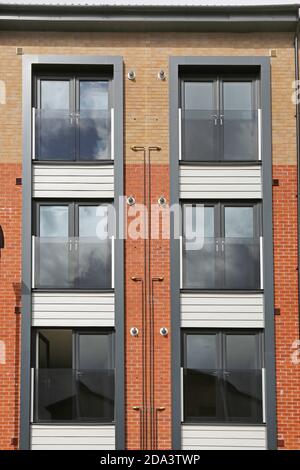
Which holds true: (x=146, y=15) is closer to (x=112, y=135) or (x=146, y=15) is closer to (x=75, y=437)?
(x=112, y=135)

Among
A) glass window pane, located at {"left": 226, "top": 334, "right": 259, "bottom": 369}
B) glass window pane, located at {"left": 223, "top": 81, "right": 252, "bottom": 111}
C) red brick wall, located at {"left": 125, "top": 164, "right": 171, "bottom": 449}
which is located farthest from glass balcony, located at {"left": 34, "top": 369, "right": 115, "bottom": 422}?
glass window pane, located at {"left": 223, "top": 81, "right": 252, "bottom": 111}

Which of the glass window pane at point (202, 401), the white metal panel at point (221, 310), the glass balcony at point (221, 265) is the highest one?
the glass balcony at point (221, 265)

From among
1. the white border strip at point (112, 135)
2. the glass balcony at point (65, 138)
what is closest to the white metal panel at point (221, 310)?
the white border strip at point (112, 135)

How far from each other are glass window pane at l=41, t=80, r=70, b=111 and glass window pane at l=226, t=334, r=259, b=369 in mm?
5681

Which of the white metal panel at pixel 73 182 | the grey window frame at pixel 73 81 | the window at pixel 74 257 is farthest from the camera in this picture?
the grey window frame at pixel 73 81

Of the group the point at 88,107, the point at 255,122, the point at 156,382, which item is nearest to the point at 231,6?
the point at 255,122

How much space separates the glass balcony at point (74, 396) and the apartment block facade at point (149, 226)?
27 millimetres

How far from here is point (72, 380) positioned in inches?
655

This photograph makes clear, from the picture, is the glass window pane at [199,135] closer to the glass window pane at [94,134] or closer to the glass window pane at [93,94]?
the glass window pane at [94,134]

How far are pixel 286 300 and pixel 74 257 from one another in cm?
416

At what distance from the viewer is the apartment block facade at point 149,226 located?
1664 cm

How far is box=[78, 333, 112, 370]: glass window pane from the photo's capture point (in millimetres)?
16906

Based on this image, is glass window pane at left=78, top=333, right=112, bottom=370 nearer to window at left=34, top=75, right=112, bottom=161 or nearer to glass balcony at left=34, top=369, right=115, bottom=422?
glass balcony at left=34, top=369, right=115, bottom=422

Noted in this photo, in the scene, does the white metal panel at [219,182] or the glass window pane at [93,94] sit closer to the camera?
the white metal panel at [219,182]
